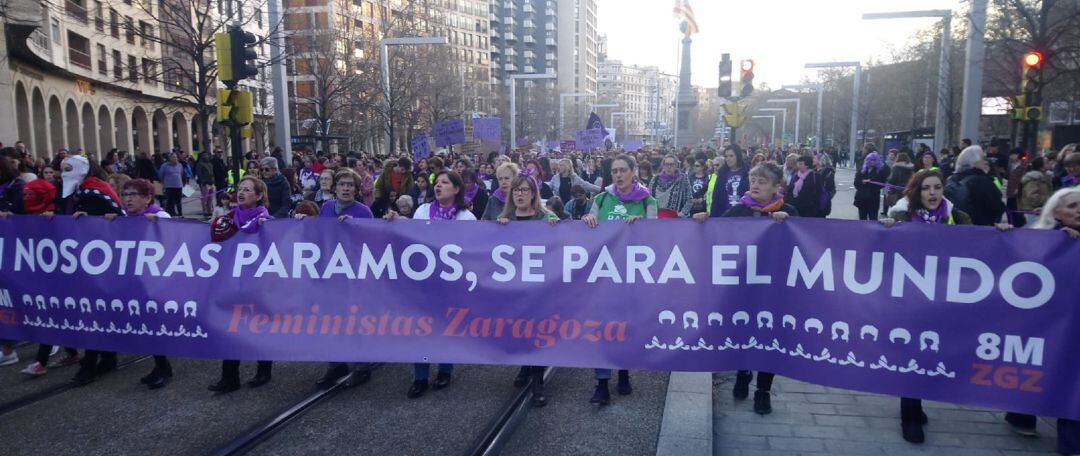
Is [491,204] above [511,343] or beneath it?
above

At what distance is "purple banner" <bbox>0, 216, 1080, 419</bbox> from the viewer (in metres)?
4.32

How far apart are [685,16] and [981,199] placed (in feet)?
186

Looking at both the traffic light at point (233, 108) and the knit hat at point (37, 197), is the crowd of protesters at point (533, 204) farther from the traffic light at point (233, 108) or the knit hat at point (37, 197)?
the traffic light at point (233, 108)

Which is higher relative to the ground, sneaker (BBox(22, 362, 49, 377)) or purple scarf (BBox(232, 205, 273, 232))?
purple scarf (BBox(232, 205, 273, 232))

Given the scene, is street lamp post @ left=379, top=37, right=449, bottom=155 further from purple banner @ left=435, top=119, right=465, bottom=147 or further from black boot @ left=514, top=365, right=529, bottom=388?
black boot @ left=514, top=365, right=529, bottom=388

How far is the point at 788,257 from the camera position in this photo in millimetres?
4695

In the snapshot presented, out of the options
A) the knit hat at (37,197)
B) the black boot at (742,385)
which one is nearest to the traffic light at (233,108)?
the knit hat at (37,197)

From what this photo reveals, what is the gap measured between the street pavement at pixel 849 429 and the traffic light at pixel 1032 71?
9.50 m

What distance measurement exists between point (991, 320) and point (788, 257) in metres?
1.16

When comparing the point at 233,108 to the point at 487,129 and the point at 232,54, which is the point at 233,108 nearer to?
the point at 232,54

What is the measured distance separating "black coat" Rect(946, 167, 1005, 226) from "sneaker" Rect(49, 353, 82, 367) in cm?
844

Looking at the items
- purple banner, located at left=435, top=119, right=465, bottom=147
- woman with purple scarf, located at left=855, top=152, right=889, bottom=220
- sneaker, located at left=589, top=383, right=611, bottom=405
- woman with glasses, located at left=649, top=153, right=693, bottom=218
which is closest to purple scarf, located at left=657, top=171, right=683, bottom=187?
woman with glasses, located at left=649, top=153, right=693, bottom=218

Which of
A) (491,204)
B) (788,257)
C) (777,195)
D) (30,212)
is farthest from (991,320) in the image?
(30,212)

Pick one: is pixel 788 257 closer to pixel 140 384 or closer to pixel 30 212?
pixel 140 384
